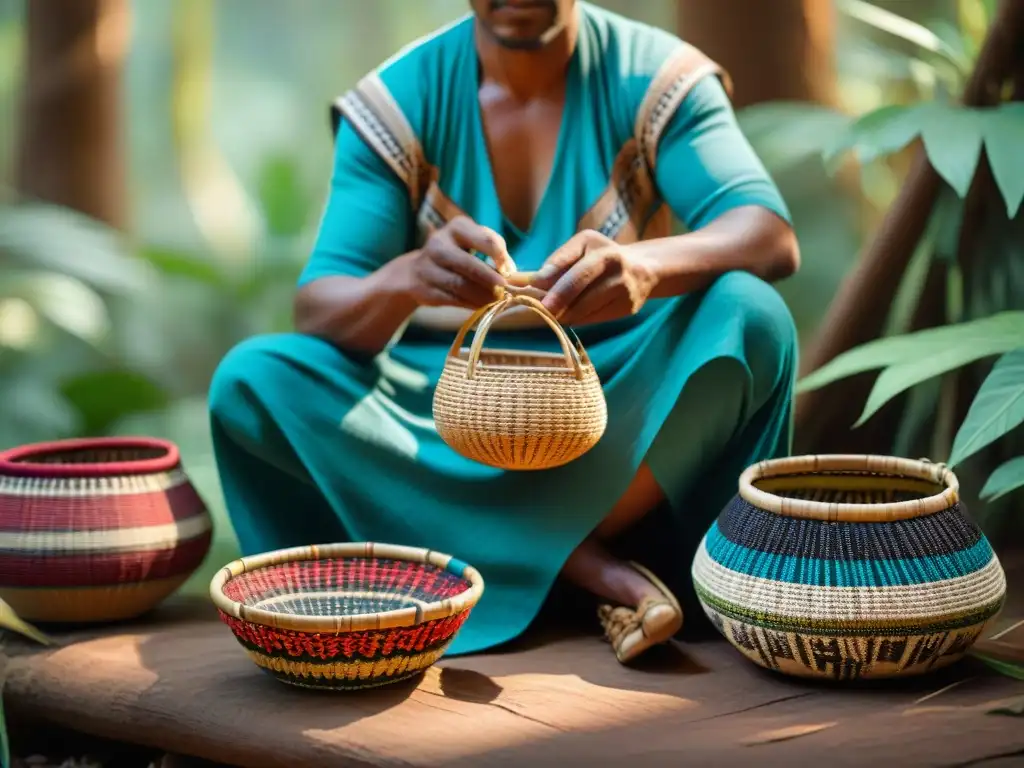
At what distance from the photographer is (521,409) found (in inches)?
92.9

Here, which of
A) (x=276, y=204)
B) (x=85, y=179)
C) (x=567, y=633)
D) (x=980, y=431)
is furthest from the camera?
(x=276, y=204)

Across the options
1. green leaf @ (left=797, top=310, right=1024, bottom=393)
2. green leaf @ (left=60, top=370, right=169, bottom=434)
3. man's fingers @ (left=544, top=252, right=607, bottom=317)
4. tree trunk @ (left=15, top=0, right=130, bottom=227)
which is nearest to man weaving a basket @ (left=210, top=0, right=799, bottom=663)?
man's fingers @ (left=544, top=252, right=607, bottom=317)

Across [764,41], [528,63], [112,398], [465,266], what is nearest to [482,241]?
[465,266]

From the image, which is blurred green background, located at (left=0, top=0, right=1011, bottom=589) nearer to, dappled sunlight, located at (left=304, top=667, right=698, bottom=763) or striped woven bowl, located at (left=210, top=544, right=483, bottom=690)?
striped woven bowl, located at (left=210, top=544, right=483, bottom=690)

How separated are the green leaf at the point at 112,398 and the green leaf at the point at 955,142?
2.70 metres

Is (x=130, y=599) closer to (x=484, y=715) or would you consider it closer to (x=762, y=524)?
(x=484, y=715)

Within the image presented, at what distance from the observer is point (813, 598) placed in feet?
7.16

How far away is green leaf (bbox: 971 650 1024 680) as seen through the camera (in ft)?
7.55

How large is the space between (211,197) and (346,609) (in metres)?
4.22

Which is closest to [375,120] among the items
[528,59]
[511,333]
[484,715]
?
[528,59]

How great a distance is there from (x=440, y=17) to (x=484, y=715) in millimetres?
6664

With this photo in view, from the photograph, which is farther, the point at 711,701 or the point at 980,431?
the point at 980,431

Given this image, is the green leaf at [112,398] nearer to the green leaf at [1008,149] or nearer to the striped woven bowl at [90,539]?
the striped woven bowl at [90,539]

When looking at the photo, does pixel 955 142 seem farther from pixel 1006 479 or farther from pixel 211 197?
pixel 211 197
